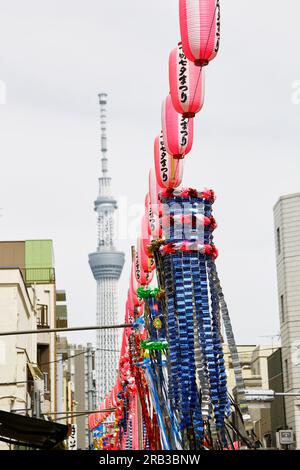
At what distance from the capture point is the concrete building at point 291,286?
48.0 metres

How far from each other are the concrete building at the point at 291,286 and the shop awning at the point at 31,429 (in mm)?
28633

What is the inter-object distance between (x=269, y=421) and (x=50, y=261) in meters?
20.6

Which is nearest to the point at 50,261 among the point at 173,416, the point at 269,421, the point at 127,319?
the point at 269,421

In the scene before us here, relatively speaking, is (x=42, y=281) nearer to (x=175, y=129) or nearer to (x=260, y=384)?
(x=260, y=384)

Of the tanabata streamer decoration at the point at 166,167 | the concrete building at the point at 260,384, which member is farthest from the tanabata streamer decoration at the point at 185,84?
the concrete building at the point at 260,384

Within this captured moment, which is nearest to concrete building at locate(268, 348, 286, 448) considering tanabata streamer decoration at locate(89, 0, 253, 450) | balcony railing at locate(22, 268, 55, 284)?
balcony railing at locate(22, 268, 55, 284)

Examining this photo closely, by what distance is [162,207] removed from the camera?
71.9 ft

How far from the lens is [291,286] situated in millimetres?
48688

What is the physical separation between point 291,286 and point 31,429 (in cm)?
3044

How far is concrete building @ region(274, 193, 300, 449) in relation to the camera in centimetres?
4796

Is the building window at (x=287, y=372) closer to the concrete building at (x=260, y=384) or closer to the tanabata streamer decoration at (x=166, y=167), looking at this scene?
the concrete building at (x=260, y=384)

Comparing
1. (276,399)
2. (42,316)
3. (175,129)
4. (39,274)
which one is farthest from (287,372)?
(175,129)
